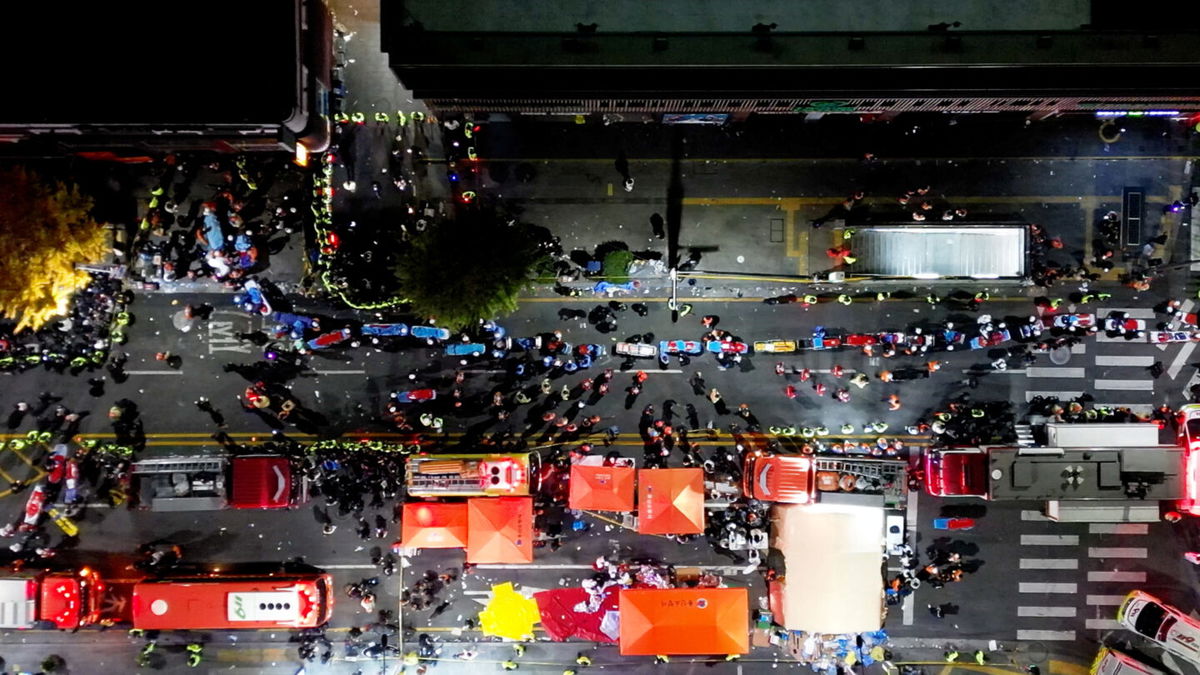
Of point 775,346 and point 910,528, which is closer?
point 775,346

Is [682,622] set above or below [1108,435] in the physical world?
below

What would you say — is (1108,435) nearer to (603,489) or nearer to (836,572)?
(836,572)

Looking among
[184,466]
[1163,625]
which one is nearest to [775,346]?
[1163,625]

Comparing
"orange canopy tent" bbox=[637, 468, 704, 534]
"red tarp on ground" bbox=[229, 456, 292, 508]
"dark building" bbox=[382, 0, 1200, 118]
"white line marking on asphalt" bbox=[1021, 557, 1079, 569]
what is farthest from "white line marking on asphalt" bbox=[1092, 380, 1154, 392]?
"red tarp on ground" bbox=[229, 456, 292, 508]

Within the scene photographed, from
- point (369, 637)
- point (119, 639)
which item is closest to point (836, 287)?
point (369, 637)

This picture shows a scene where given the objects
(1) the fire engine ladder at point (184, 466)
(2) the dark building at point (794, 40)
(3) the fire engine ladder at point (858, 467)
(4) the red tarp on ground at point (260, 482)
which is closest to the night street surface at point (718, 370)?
(1) the fire engine ladder at point (184, 466)

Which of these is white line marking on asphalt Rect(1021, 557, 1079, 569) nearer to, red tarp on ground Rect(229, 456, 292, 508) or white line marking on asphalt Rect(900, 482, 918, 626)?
white line marking on asphalt Rect(900, 482, 918, 626)
